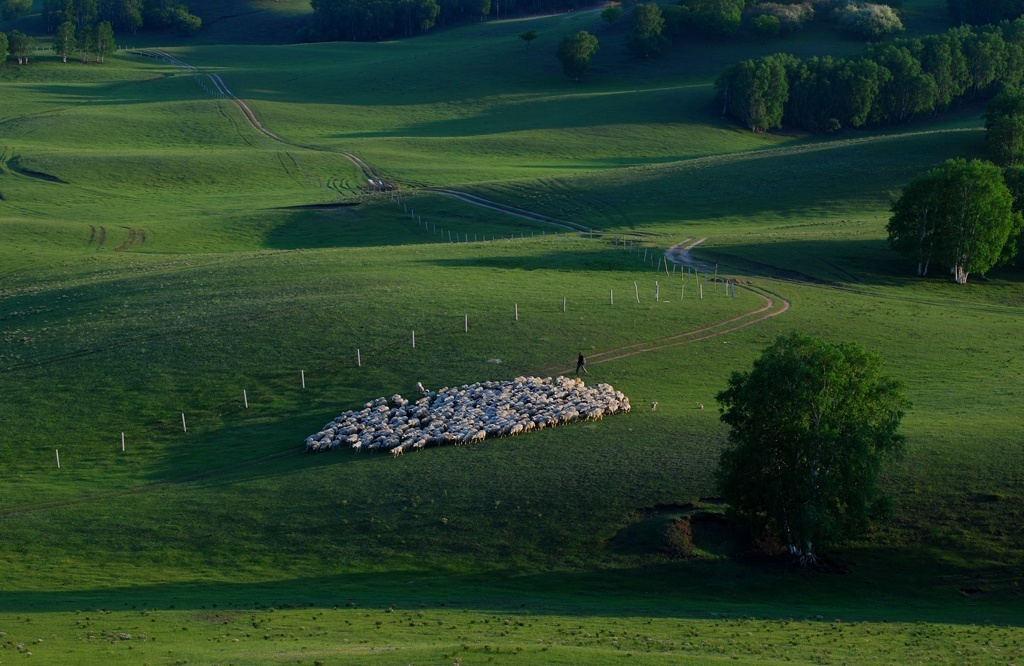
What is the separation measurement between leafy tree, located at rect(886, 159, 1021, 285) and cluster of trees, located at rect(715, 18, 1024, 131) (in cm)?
8014

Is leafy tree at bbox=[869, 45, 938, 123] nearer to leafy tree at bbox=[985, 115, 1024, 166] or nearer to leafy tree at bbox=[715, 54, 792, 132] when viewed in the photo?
leafy tree at bbox=[715, 54, 792, 132]

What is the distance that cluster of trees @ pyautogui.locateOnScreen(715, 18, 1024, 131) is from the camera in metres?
160

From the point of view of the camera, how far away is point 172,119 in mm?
165875

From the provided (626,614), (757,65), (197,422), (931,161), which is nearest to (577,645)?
(626,614)

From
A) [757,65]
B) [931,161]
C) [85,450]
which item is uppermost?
[757,65]

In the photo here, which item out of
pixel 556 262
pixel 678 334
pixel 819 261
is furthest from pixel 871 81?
pixel 678 334

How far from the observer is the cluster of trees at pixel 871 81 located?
524 ft

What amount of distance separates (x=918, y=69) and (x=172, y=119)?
109m

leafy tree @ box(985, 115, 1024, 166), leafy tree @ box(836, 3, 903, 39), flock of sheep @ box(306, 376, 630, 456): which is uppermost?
leafy tree @ box(836, 3, 903, 39)

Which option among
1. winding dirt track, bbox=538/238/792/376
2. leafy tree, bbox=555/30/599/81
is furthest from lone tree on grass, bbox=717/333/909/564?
leafy tree, bbox=555/30/599/81

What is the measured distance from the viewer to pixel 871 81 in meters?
158

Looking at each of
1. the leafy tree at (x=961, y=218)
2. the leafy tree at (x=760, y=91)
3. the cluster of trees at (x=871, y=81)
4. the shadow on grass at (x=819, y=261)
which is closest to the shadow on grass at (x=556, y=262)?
the shadow on grass at (x=819, y=261)

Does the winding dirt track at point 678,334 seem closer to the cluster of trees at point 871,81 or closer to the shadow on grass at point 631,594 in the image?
the shadow on grass at point 631,594

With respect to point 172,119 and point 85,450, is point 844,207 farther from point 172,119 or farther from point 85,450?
point 172,119
